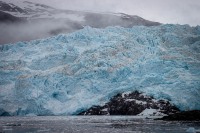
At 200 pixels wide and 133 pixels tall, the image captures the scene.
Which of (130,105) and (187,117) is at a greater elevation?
(130,105)

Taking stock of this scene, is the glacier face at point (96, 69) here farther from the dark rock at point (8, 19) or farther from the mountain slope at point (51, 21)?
the dark rock at point (8, 19)

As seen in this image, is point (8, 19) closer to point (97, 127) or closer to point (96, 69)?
point (96, 69)

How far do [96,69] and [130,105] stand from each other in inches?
308

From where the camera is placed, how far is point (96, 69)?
2152 inches

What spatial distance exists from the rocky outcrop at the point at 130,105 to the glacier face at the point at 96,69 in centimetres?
108

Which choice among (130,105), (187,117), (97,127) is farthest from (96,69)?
(97,127)

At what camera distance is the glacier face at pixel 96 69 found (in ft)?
169

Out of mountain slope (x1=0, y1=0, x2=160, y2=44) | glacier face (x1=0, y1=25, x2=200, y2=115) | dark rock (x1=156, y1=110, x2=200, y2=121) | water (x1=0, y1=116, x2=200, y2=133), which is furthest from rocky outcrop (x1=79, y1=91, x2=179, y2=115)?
mountain slope (x1=0, y1=0, x2=160, y2=44)

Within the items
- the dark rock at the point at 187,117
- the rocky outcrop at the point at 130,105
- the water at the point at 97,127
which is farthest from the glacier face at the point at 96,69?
the water at the point at 97,127

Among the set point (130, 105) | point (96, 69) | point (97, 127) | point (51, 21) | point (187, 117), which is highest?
point (51, 21)

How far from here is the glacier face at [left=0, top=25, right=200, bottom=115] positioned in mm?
51562

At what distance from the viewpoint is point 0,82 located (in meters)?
53.6

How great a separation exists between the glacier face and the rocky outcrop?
108 centimetres

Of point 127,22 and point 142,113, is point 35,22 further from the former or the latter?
point 142,113
